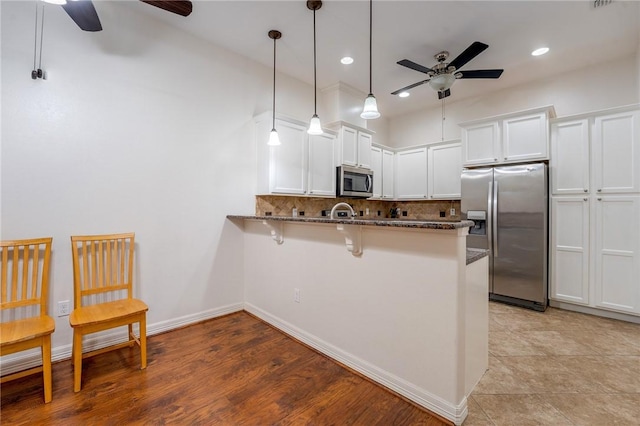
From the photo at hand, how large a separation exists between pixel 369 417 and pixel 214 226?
236 cm

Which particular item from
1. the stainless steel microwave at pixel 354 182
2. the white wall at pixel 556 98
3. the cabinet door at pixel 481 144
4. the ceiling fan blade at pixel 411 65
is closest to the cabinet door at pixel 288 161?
the stainless steel microwave at pixel 354 182

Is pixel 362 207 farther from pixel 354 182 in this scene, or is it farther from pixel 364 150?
pixel 364 150

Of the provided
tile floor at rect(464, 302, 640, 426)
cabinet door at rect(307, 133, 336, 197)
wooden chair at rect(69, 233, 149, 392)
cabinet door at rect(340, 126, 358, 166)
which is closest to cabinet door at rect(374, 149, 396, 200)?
cabinet door at rect(340, 126, 358, 166)

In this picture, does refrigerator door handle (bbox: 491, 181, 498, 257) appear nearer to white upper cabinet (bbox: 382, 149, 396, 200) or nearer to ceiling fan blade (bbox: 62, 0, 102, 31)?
white upper cabinet (bbox: 382, 149, 396, 200)

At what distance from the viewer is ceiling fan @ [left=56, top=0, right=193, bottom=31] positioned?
1.74m

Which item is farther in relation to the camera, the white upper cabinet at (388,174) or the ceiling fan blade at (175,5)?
the white upper cabinet at (388,174)

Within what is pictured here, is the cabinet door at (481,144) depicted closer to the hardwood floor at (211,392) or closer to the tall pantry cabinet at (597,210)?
the tall pantry cabinet at (597,210)

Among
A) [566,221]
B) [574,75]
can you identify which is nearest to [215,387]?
[566,221]

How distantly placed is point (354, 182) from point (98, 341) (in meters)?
3.47

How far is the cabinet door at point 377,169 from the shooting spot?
4871mm

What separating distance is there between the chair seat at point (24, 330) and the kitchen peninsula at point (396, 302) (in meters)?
1.73

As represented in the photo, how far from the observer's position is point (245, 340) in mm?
2596

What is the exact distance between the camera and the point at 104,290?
7.61 feet

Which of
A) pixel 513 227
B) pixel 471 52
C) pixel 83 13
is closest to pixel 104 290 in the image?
pixel 83 13
